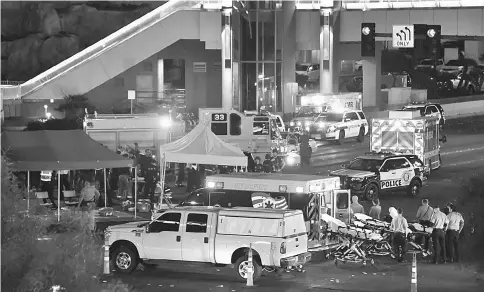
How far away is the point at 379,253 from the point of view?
23.8 metres

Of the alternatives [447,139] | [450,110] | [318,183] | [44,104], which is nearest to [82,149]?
[318,183]

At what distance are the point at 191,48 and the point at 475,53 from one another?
24564mm

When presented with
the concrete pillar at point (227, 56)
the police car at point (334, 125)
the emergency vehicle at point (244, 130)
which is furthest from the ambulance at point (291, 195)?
the concrete pillar at point (227, 56)

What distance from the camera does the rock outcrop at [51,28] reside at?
2773 inches

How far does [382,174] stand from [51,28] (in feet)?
144

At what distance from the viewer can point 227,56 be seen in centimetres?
5653

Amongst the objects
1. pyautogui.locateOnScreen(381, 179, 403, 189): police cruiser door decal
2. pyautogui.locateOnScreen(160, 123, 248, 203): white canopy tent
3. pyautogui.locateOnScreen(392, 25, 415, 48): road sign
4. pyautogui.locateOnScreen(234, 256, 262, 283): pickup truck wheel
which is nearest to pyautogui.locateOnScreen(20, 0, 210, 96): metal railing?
pyautogui.locateOnScreen(392, 25, 415, 48): road sign

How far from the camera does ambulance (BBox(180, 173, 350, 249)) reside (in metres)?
23.9

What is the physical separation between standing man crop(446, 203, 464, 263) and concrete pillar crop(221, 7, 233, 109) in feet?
110

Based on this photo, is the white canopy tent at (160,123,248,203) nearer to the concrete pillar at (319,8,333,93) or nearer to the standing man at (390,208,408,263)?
the standing man at (390,208,408,263)

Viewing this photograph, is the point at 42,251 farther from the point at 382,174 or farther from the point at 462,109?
the point at 462,109

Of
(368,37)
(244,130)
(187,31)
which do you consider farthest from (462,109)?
(244,130)

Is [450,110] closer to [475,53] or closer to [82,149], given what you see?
[475,53]

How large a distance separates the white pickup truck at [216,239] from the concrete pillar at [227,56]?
34724 millimetres
